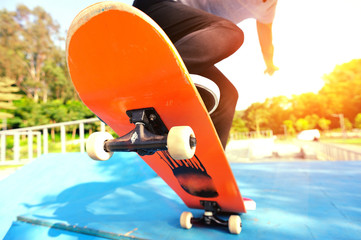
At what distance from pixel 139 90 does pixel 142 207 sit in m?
0.89

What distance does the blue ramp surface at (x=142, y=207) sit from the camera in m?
0.92

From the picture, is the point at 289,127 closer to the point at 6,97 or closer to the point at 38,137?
the point at 38,137

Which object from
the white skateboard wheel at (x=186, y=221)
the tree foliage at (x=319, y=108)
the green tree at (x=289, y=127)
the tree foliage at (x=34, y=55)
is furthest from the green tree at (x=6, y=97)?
the green tree at (x=289, y=127)

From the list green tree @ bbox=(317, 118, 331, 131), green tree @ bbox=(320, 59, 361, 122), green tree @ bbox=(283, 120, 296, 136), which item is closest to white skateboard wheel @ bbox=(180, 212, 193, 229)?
green tree @ bbox=(320, 59, 361, 122)

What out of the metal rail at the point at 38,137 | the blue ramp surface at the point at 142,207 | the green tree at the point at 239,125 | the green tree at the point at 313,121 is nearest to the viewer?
the blue ramp surface at the point at 142,207

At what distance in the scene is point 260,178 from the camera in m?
2.07

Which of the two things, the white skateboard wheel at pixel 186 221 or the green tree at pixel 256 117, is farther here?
the green tree at pixel 256 117

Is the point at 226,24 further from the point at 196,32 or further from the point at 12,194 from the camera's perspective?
the point at 12,194

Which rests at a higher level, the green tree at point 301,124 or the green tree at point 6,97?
the green tree at point 6,97

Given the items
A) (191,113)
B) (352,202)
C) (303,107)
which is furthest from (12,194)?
(303,107)

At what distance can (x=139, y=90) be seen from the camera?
725mm

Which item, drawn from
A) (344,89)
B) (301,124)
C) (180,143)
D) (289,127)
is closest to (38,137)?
(180,143)

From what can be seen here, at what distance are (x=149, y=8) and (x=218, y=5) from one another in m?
0.73

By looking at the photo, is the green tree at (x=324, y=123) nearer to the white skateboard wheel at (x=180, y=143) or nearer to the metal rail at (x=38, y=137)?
the metal rail at (x=38, y=137)
